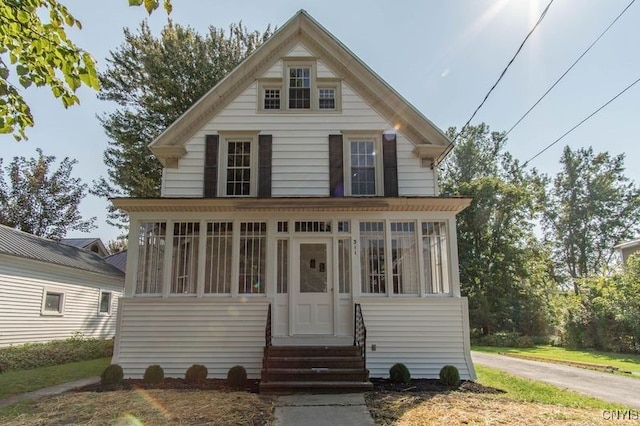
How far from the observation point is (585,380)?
374 inches

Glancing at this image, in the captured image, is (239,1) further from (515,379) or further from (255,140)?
(515,379)

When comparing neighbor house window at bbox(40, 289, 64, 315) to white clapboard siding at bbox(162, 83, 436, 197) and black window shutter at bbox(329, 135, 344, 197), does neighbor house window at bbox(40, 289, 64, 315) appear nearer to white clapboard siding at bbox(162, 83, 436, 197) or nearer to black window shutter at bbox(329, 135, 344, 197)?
white clapboard siding at bbox(162, 83, 436, 197)

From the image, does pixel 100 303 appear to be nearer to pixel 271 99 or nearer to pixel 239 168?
pixel 239 168

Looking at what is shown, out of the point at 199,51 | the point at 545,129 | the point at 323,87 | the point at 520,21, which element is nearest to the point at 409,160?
the point at 323,87

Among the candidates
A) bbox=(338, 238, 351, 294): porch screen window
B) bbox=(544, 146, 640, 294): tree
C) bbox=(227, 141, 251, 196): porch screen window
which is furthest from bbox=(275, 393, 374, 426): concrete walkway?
bbox=(544, 146, 640, 294): tree

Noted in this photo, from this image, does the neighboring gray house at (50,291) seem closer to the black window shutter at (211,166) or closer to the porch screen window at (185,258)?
the porch screen window at (185,258)

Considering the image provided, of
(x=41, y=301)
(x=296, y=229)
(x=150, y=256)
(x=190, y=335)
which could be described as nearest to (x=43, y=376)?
(x=150, y=256)

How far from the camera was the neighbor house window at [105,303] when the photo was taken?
18.7 metres

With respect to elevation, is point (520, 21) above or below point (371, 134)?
above

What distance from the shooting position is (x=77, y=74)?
12.5ft

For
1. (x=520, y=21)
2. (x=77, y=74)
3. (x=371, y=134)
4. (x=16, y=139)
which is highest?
(x=520, y=21)

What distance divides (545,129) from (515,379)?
25.2 ft

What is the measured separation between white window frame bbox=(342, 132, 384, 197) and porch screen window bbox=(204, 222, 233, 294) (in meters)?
3.20

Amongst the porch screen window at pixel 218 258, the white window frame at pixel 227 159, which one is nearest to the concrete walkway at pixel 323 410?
the porch screen window at pixel 218 258
